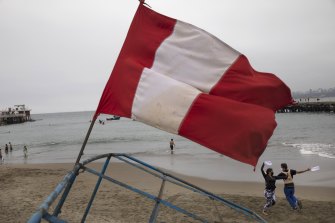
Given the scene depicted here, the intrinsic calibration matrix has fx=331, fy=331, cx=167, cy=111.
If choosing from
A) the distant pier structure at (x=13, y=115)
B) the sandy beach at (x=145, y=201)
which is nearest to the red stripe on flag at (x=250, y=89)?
the sandy beach at (x=145, y=201)

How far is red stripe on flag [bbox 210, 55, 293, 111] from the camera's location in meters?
3.89

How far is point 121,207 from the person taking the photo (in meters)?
11.5

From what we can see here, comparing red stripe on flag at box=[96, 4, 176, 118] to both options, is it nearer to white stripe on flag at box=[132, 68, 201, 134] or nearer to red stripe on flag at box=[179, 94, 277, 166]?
white stripe on flag at box=[132, 68, 201, 134]

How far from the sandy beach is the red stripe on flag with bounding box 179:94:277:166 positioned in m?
5.02

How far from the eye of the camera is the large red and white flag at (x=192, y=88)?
3516mm

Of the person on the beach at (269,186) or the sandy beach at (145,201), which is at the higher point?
the person on the beach at (269,186)

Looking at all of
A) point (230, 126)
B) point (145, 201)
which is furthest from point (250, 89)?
point (145, 201)

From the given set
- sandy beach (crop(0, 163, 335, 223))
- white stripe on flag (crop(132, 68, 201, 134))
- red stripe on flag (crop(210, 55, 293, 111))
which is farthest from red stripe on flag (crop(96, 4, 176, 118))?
sandy beach (crop(0, 163, 335, 223))

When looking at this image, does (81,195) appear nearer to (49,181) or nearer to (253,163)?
(49,181)

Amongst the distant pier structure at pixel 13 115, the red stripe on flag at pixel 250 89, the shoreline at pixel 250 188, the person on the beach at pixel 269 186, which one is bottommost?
the distant pier structure at pixel 13 115

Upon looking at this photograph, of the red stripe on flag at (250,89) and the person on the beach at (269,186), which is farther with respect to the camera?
the person on the beach at (269,186)

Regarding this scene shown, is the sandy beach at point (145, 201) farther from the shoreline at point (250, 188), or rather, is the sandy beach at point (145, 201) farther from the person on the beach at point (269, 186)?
the person on the beach at point (269, 186)

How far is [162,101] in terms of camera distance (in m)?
3.74

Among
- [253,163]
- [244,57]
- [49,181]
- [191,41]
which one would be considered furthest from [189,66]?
[49,181]
